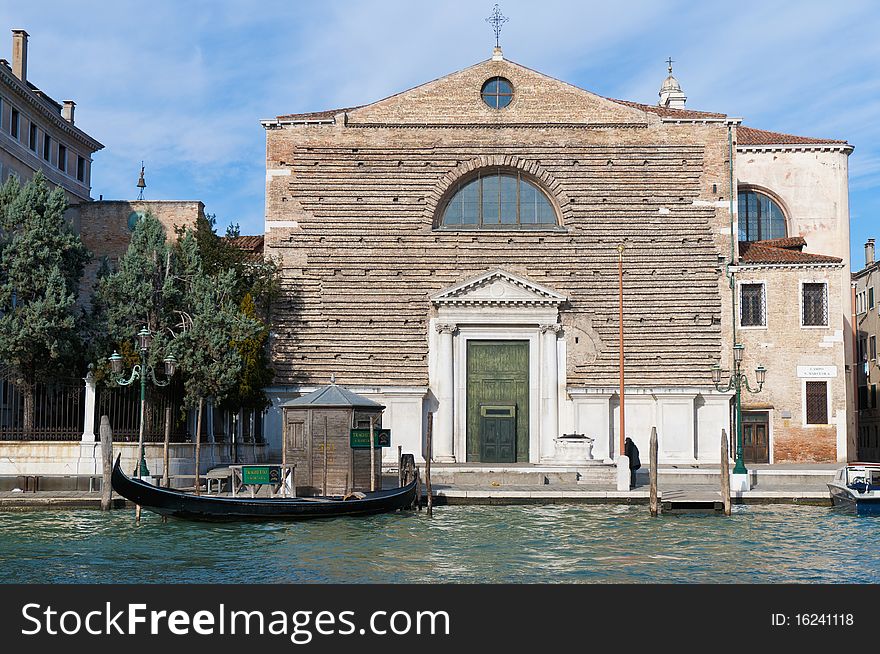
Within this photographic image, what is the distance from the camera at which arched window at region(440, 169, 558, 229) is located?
31.7m

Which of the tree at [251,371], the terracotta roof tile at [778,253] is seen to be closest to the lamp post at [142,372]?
the tree at [251,371]

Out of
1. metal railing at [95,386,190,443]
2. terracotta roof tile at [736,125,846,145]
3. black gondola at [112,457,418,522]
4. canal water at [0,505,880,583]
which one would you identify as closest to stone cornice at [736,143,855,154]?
terracotta roof tile at [736,125,846,145]

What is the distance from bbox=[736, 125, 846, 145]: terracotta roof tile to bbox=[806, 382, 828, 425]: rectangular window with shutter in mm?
8608

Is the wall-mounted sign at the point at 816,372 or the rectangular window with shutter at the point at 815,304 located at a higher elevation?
the rectangular window with shutter at the point at 815,304

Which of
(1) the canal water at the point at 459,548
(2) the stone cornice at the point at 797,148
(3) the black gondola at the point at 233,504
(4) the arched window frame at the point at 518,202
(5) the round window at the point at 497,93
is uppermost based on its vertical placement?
(5) the round window at the point at 497,93

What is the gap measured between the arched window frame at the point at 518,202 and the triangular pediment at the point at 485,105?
1474 mm

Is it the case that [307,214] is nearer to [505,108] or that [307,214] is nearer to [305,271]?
[305,271]

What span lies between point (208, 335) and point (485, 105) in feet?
38.8

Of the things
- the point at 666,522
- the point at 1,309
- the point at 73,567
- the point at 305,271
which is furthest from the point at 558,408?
the point at 73,567

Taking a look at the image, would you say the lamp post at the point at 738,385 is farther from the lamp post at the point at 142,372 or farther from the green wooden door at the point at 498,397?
the lamp post at the point at 142,372

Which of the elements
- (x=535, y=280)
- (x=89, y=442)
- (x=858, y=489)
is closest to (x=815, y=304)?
(x=535, y=280)

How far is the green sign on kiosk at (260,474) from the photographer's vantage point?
19828mm

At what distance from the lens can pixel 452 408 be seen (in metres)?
30.0

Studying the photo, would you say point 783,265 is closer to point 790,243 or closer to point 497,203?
point 790,243
